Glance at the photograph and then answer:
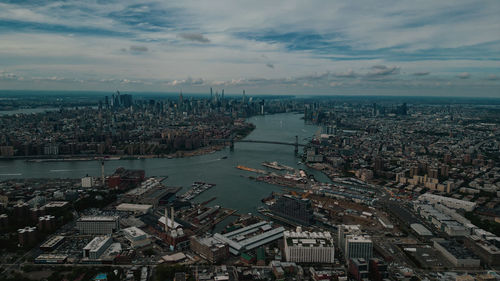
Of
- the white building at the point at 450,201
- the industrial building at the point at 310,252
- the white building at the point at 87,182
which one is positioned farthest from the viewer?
the white building at the point at 87,182

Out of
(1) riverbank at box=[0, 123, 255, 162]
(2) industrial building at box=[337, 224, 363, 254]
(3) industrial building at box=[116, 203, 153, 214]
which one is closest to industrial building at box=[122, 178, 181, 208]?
(3) industrial building at box=[116, 203, 153, 214]

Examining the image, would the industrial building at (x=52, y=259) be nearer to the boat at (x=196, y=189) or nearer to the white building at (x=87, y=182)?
the boat at (x=196, y=189)

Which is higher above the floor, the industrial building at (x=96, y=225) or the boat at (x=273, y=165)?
the boat at (x=273, y=165)

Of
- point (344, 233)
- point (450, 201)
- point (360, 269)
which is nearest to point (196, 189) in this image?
point (344, 233)

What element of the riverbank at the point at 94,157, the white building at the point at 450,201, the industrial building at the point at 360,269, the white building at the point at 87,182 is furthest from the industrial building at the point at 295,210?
the riverbank at the point at 94,157

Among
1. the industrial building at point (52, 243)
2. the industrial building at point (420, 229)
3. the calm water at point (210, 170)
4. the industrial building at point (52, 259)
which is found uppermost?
the calm water at point (210, 170)

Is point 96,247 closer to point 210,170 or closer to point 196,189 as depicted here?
point 196,189
